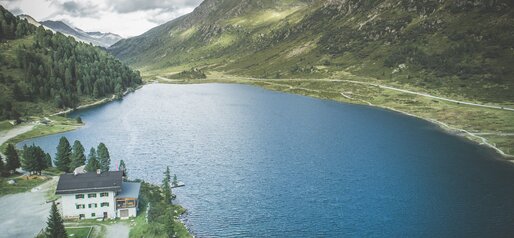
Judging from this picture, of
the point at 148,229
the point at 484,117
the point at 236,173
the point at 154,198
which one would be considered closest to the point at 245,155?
the point at 236,173

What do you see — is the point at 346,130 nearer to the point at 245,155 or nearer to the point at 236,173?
the point at 245,155

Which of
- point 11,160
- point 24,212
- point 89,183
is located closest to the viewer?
point 89,183

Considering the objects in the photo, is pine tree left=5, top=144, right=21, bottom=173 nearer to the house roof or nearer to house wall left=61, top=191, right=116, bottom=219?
house wall left=61, top=191, right=116, bottom=219

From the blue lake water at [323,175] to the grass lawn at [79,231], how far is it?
19.6 meters

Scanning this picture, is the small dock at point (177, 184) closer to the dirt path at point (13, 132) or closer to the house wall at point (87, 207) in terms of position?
the house wall at point (87, 207)

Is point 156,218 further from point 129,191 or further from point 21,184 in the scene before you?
point 21,184

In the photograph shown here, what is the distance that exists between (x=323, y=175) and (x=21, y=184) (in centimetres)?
7615

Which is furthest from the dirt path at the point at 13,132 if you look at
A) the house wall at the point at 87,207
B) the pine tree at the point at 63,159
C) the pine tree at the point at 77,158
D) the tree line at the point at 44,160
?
the house wall at the point at 87,207

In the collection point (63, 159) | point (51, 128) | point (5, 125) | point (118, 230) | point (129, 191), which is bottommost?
point (118, 230)

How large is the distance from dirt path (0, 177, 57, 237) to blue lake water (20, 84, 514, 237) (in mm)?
27425

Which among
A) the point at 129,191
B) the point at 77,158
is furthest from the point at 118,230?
the point at 77,158

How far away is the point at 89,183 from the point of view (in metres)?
82.9

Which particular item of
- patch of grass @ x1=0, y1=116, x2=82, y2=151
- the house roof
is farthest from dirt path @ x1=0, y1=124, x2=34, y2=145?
the house roof

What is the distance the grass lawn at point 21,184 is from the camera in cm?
9550
